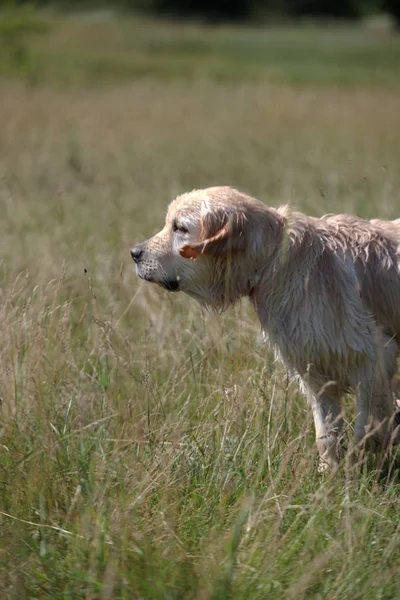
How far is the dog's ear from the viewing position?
3.88 metres

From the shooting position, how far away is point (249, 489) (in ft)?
11.3

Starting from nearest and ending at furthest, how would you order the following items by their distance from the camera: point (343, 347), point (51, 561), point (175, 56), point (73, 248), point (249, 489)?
point (51, 561), point (249, 489), point (343, 347), point (73, 248), point (175, 56)

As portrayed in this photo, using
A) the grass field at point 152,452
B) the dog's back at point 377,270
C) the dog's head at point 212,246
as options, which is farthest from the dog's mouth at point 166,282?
the dog's back at point 377,270

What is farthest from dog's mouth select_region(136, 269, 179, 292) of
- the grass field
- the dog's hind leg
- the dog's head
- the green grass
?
the green grass

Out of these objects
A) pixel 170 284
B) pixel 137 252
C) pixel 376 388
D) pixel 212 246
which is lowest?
pixel 376 388

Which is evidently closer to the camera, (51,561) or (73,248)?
(51,561)

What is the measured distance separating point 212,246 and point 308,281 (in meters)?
0.46

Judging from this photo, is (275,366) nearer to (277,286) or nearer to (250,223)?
(277,286)

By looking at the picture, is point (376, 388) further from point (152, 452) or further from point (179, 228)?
point (179, 228)

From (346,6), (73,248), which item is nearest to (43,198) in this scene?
(73,248)

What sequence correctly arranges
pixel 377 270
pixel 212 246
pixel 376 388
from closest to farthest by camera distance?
pixel 376 388
pixel 212 246
pixel 377 270

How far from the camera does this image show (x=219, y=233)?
151 inches

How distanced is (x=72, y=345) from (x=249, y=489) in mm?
1599

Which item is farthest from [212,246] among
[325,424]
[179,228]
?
[325,424]
